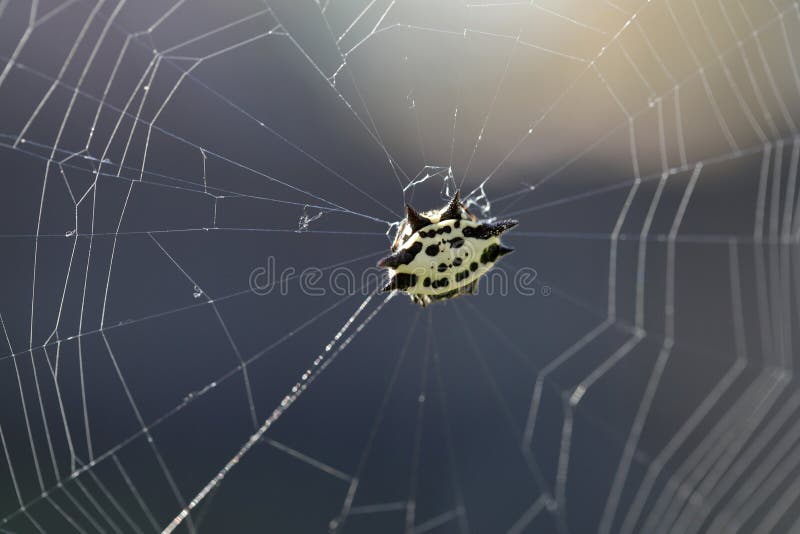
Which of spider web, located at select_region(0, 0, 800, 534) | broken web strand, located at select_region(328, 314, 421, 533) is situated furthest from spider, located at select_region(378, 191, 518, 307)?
broken web strand, located at select_region(328, 314, 421, 533)

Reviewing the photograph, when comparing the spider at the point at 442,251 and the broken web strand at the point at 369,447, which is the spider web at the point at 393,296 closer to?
the broken web strand at the point at 369,447

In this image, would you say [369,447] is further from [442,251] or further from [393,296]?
[442,251]

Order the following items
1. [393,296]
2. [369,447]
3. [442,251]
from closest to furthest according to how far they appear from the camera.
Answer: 1. [442,251]
2. [393,296]
3. [369,447]

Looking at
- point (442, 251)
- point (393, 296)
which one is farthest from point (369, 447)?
point (442, 251)

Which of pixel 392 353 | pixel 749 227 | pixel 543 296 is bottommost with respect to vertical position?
pixel 392 353

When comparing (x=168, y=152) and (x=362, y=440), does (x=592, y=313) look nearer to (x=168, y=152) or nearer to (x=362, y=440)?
(x=362, y=440)

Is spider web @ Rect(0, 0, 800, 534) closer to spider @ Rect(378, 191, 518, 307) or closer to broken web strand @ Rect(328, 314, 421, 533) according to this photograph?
broken web strand @ Rect(328, 314, 421, 533)

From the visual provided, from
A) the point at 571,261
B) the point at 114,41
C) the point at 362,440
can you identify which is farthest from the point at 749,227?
the point at 114,41

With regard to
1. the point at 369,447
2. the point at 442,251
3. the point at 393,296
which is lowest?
the point at 369,447
